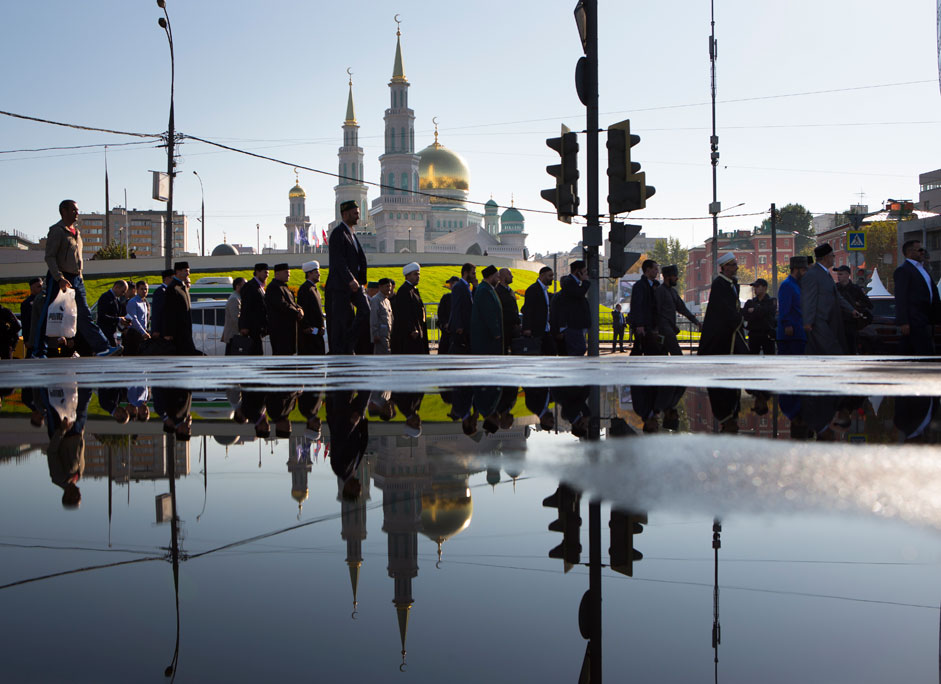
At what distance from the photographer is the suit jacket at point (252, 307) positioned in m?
11.1

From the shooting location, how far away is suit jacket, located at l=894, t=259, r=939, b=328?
914 cm

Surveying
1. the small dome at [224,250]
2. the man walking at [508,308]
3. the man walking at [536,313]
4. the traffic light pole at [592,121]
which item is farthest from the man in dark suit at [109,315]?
the small dome at [224,250]

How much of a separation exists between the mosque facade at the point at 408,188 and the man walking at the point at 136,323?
3719 inches

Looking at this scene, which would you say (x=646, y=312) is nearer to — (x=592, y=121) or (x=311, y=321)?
(x=592, y=121)

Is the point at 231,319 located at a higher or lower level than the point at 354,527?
higher

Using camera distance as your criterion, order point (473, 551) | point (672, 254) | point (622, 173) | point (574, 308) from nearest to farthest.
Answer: point (473, 551) → point (622, 173) → point (574, 308) → point (672, 254)

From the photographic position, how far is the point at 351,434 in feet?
8.75

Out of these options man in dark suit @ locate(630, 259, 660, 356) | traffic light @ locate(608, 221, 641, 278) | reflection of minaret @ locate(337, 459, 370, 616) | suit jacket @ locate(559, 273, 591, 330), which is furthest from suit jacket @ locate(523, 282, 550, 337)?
reflection of minaret @ locate(337, 459, 370, 616)

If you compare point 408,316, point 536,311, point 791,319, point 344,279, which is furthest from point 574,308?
point 344,279

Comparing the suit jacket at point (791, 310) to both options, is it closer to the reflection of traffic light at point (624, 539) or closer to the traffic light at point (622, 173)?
the traffic light at point (622, 173)

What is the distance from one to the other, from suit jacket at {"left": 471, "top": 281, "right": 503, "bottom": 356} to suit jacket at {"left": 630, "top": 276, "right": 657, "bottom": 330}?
1600 mm

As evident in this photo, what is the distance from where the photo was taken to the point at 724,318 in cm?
1045

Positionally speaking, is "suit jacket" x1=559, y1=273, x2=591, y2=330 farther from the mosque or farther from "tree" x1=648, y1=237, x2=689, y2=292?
"tree" x1=648, y1=237, x2=689, y2=292

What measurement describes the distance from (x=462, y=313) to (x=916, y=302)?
18.8 ft
